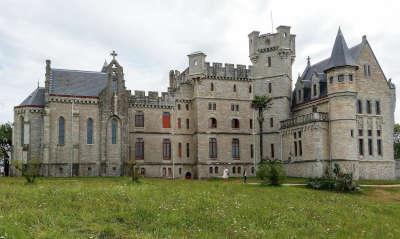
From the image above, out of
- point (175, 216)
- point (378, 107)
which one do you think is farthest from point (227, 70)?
point (175, 216)

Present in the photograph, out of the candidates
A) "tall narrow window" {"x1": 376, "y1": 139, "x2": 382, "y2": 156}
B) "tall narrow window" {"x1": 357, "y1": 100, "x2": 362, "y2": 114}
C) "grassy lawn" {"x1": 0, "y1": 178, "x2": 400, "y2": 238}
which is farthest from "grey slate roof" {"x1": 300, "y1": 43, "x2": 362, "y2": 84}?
"grassy lawn" {"x1": 0, "y1": 178, "x2": 400, "y2": 238}

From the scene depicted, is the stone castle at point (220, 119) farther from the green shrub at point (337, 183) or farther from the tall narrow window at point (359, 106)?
the green shrub at point (337, 183)

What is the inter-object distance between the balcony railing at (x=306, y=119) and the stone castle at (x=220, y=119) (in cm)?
13

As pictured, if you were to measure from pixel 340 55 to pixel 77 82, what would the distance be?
102 ft

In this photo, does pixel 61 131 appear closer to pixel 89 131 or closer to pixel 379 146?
pixel 89 131

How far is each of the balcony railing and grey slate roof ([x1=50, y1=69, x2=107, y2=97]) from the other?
2339 centimetres

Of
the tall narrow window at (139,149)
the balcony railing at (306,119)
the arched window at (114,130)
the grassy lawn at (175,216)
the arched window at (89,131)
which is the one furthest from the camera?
the tall narrow window at (139,149)

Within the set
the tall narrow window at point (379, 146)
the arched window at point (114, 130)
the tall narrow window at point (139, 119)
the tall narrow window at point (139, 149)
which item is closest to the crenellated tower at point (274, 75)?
the tall narrow window at point (379, 146)

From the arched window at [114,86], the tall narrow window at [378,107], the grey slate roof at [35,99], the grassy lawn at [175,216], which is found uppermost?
the arched window at [114,86]

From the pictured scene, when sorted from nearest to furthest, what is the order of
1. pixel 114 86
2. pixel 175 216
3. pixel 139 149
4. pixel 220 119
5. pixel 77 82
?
pixel 175 216 → pixel 77 82 → pixel 114 86 → pixel 139 149 → pixel 220 119

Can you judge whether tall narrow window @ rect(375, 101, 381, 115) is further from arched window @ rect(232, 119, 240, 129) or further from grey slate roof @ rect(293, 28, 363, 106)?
arched window @ rect(232, 119, 240, 129)

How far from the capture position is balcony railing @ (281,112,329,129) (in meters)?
56.2

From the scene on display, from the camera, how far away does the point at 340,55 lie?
55719mm

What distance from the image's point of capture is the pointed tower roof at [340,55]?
55094 millimetres
